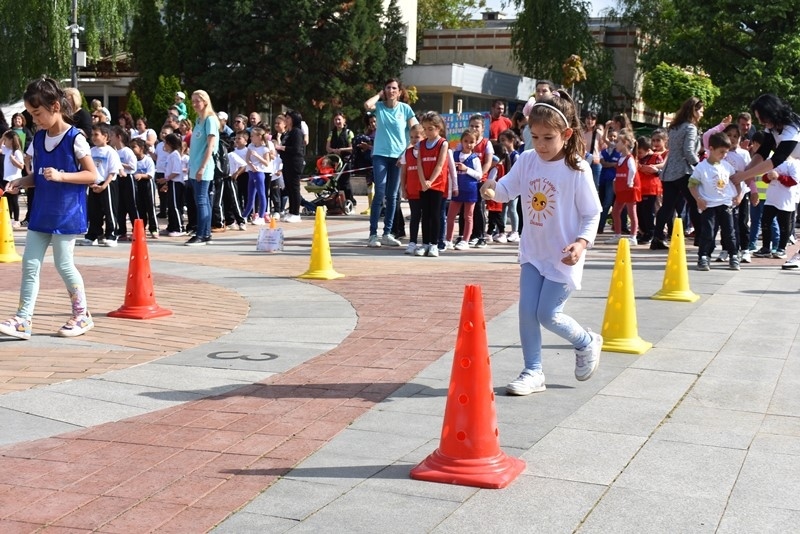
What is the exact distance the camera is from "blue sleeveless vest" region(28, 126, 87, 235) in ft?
24.1

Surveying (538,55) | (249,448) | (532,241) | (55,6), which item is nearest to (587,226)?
(532,241)

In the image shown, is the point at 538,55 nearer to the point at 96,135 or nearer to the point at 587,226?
the point at 96,135

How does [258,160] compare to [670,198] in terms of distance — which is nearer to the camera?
[670,198]

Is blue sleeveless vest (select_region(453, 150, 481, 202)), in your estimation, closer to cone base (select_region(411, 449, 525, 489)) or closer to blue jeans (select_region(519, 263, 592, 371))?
blue jeans (select_region(519, 263, 592, 371))

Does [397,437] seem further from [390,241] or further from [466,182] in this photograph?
[466,182]

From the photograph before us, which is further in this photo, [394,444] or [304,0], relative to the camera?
[304,0]

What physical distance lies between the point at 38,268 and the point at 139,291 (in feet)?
3.53

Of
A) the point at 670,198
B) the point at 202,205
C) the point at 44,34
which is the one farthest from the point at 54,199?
the point at 44,34

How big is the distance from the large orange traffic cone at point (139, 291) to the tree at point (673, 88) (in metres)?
38.3

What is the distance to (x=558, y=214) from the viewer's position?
5.82 m

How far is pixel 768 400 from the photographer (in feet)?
19.7

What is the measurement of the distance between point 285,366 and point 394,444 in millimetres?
1809

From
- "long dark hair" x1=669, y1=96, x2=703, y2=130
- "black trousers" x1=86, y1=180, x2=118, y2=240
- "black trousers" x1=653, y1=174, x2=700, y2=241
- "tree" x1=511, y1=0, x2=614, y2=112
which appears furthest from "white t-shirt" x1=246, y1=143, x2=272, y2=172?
"tree" x1=511, y1=0, x2=614, y2=112

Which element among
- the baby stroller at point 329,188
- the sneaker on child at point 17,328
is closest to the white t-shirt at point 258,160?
the baby stroller at point 329,188
